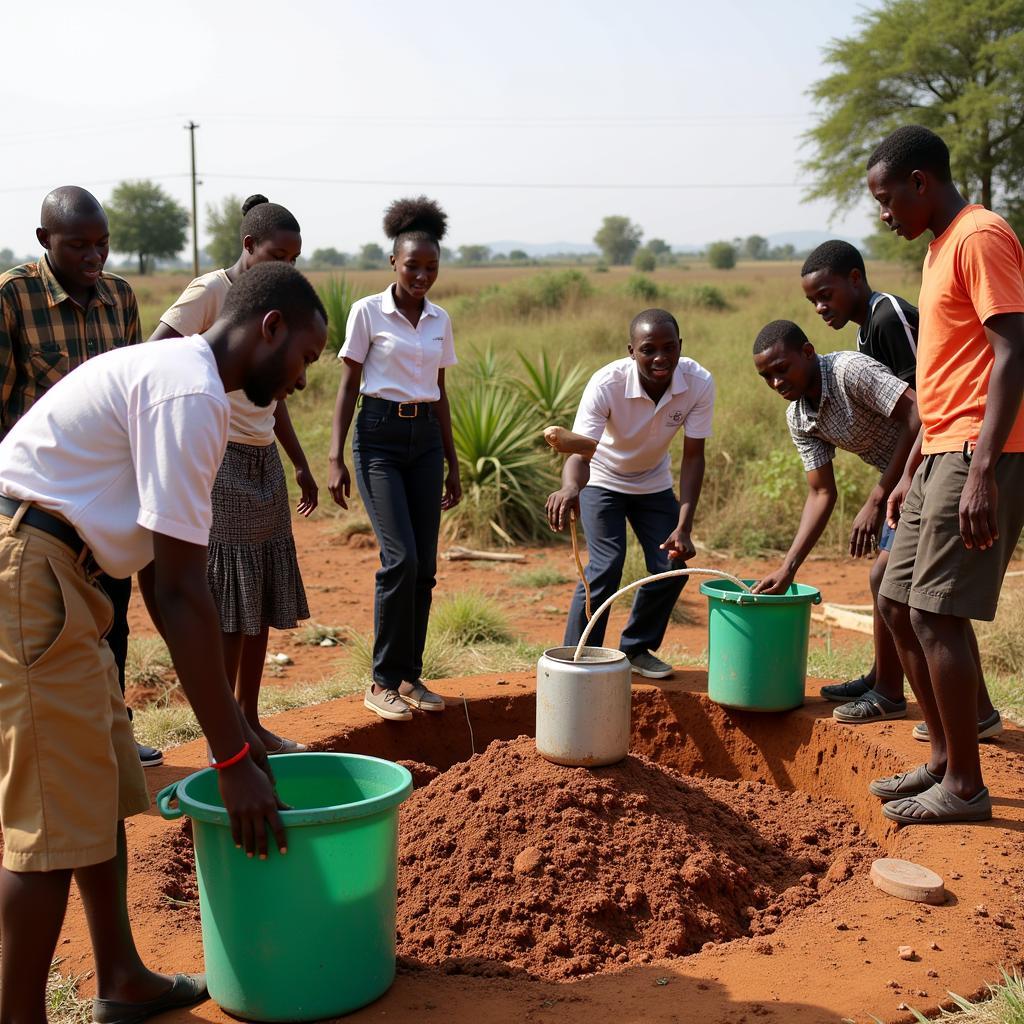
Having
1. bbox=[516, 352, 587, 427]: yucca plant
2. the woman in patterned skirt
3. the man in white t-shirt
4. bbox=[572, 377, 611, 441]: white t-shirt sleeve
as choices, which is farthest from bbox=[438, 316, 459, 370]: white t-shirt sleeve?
bbox=[516, 352, 587, 427]: yucca plant

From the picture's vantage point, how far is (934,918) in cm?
290

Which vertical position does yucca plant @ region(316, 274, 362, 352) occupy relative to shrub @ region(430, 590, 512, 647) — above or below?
above

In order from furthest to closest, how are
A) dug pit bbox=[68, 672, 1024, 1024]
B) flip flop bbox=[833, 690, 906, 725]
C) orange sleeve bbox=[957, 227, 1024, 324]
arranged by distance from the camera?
flip flop bbox=[833, 690, 906, 725]
orange sleeve bbox=[957, 227, 1024, 324]
dug pit bbox=[68, 672, 1024, 1024]

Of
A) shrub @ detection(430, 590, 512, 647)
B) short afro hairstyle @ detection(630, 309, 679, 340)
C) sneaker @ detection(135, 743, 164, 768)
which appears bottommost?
shrub @ detection(430, 590, 512, 647)

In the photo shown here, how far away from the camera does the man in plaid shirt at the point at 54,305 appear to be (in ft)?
12.5

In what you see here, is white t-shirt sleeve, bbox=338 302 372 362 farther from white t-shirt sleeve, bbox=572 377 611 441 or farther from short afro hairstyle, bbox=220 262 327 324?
short afro hairstyle, bbox=220 262 327 324

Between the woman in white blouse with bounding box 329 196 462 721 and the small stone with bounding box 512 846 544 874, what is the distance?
4.19ft

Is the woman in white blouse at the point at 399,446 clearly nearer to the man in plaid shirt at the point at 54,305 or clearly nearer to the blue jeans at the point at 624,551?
the blue jeans at the point at 624,551

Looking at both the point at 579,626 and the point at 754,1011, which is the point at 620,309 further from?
the point at 754,1011

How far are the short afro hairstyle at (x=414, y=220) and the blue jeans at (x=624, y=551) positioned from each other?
4.15 ft

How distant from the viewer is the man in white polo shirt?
4672 millimetres

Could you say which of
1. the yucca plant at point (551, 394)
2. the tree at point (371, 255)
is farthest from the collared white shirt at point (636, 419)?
the tree at point (371, 255)

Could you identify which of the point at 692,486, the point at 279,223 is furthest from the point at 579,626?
the point at 279,223

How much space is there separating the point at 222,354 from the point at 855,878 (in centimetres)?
240
